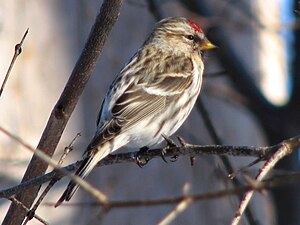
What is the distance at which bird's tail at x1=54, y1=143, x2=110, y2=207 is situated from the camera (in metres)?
2.85

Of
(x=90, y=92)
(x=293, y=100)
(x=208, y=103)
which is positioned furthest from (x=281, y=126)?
(x=90, y=92)

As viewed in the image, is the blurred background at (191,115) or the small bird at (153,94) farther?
the blurred background at (191,115)

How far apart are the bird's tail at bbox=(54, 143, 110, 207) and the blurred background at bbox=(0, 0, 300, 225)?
805 mm

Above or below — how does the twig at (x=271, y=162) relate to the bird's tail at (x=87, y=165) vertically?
below

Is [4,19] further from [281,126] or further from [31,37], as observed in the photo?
[281,126]

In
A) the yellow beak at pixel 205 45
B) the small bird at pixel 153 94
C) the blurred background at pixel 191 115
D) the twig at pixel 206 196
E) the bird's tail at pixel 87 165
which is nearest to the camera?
the twig at pixel 206 196

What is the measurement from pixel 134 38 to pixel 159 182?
1065 millimetres

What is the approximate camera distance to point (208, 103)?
6320 millimetres

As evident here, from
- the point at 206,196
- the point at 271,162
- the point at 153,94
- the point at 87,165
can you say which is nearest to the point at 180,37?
the point at 153,94

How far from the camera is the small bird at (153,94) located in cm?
351

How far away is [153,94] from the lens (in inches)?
151

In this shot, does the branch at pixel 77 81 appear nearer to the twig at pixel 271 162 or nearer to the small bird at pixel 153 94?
the small bird at pixel 153 94

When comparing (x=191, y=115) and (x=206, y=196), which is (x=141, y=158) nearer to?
(x=206, y=196)

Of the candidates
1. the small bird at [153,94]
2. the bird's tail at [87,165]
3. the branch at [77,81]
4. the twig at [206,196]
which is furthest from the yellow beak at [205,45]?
the twig at [206,196]
